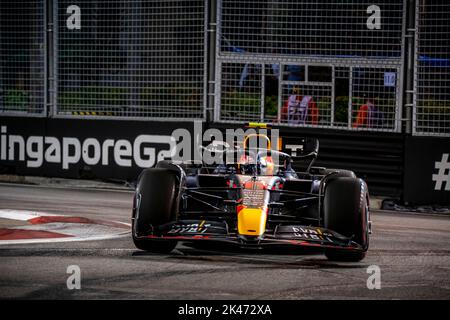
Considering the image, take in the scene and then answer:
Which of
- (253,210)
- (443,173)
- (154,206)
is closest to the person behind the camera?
(253,210)

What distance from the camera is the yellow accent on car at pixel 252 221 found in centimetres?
721

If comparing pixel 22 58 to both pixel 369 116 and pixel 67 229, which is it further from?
pixel 67 229

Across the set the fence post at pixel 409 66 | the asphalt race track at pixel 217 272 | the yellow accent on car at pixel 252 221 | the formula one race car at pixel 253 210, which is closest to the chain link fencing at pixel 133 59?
the fence post at pixel 409 66

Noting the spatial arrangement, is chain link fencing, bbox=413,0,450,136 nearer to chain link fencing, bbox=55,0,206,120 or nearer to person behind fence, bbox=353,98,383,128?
person behind fence, bbox=353,98,383,128

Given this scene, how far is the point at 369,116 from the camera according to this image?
42.0ft

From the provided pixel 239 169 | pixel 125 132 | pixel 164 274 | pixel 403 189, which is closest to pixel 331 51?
pixel 403 189

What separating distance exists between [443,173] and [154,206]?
19.6ft

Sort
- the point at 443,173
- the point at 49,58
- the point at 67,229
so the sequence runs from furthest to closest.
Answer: the point at 49,58
the point at 443,173
the point at 67,229

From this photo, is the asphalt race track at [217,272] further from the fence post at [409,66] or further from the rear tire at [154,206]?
the fence post at [409,66]

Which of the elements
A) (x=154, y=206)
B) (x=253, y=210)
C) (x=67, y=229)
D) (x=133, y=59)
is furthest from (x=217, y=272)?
(x=133, y=59)

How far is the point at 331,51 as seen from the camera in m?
12.8

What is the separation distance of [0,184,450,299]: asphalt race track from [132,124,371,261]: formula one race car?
217mm

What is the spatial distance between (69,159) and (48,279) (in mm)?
8151

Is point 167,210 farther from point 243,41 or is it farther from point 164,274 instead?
point 243,41
